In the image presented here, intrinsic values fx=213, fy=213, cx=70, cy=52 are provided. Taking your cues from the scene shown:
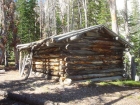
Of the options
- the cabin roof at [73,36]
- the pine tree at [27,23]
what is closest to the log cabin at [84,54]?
the cabin roof at [73,36]

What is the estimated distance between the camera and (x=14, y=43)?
93.7 feet

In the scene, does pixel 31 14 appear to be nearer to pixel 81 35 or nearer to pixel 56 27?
pixel 56 27

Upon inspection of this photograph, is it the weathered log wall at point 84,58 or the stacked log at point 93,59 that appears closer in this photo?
the weathered log wall at point 84,58

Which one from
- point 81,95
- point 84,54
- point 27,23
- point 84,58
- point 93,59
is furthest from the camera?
point 27,23

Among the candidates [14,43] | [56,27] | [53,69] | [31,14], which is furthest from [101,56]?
[56,27]

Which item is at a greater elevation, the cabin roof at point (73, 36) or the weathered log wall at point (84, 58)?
the cabin roof at point (73, 36)

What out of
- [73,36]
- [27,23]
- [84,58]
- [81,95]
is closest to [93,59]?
[84,58]

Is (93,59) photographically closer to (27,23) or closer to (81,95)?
(81,95)

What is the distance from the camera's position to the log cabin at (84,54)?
14805mm

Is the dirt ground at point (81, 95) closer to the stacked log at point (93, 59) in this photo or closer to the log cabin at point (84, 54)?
the stacked log at point (93, 59)

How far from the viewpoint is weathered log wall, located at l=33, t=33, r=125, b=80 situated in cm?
1491

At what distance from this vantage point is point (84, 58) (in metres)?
15.8

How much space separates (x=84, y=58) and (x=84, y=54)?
0.31 metres

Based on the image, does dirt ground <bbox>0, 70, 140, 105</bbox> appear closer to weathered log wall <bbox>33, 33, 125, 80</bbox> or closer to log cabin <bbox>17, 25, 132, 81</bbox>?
weathered log wall <bbox>33, 33, 125, 80</bbox>
